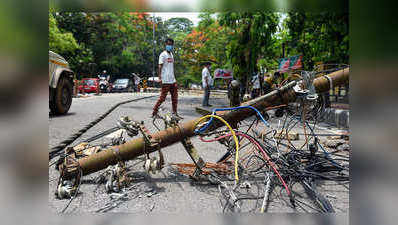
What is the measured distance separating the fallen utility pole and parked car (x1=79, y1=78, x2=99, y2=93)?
8.80 meters

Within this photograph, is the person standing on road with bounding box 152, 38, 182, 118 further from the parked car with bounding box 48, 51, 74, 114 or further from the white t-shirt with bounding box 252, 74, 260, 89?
the white t-shirt with bounding box 252, 74, 260, 89

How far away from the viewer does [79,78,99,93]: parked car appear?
10562 mm

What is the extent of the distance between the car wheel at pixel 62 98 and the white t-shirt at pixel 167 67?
239 centimetres

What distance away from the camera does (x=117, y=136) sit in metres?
2.69

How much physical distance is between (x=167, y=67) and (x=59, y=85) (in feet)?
8.23

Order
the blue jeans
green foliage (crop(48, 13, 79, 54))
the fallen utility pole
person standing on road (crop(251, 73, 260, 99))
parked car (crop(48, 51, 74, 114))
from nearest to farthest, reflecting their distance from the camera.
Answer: the fallen utility pole → parked car (crop(48, 51, 74, 114)) → green foliage (crop(48, 13, 79, 54)) → the blue jeans → person standing on road (crop(251, 73, 260, 99))

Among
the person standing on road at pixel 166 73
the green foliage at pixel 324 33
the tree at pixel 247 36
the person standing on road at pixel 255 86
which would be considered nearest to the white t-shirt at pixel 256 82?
the person standing on road at pixel 255 86

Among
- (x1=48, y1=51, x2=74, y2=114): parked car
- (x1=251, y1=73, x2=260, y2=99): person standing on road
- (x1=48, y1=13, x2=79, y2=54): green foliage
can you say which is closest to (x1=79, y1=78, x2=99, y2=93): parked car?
(x1=48, y1=13, x2=79, y2=54): green foliage

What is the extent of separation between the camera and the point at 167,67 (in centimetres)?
578

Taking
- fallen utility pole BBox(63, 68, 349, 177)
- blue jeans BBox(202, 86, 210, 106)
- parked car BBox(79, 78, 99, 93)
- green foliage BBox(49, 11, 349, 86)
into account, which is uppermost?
green foliage BBox(49, 11, 349, 86)

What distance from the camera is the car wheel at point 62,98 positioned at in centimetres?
587

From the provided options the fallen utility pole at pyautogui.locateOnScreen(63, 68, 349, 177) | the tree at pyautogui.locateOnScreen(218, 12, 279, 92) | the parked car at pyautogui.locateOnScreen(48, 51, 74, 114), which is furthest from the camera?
the tree at pyautogui.locateOnScreen(218, 12, 279, 92)
